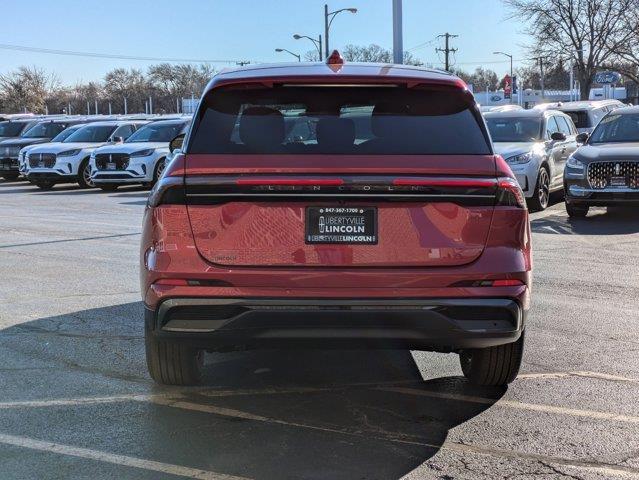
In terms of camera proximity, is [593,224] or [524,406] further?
[593,224]

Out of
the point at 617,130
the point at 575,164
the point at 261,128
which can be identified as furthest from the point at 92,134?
the point at 261,128

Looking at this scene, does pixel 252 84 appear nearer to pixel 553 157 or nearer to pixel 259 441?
pixel 259 441

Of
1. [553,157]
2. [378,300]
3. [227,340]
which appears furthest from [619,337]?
[553,157]

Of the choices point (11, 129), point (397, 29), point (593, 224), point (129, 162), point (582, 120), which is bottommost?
point (593, 224)

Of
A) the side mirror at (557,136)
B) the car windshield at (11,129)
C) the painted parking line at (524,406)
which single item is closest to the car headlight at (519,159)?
the side mirror at (557,136)

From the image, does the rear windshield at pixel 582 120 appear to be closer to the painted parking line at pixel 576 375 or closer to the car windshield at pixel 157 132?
the car windshield at pixel 157 132

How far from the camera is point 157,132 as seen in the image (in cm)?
2048

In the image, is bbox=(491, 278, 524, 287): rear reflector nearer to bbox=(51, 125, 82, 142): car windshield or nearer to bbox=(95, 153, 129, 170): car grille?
bbox=(95, 153, 129, 170): car grille

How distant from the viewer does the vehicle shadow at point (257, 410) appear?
3.76m

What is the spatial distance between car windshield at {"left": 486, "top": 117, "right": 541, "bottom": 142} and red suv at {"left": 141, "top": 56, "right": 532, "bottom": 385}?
10867mm

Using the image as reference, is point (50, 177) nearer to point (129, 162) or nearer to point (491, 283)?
point (129, 162)

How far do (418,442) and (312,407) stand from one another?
29.2 inches

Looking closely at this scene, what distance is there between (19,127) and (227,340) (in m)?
27.5

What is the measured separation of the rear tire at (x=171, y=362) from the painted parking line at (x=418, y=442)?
5.6 inches
